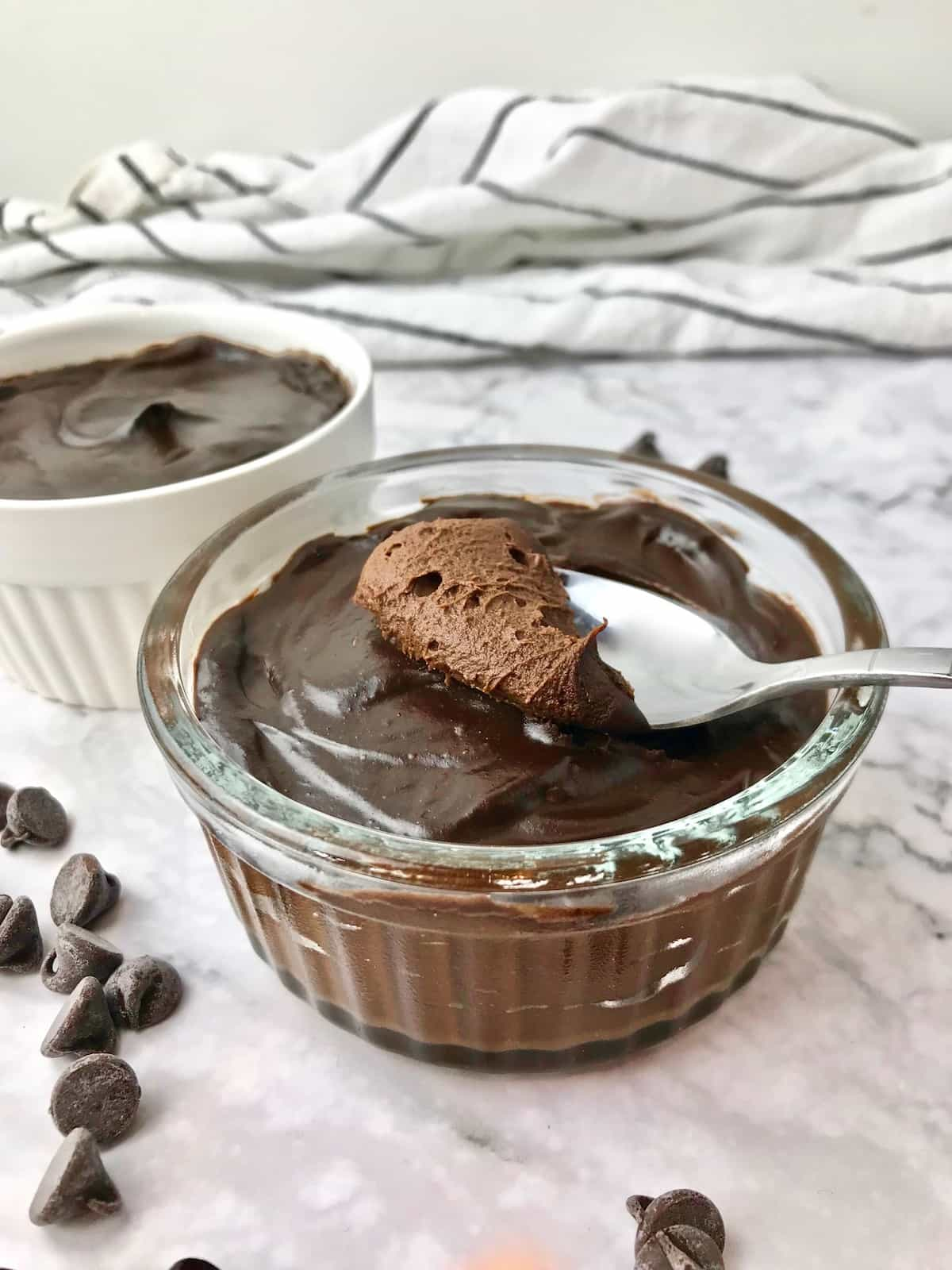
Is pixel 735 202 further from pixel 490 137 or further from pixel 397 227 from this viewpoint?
pixel 397 227

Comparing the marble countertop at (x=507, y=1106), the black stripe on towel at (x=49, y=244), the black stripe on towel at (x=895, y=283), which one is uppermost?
the black stripe on towel at (x=895, y=283)

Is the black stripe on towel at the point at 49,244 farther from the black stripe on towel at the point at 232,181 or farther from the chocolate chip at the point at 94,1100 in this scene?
the chocolate chip at the point at 94,1100

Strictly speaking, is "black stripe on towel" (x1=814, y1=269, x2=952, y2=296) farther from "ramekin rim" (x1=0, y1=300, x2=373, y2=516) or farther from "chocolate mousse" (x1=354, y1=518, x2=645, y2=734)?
"chocolate mousse" (x1=354, y1=518, x2=645, y2=734)

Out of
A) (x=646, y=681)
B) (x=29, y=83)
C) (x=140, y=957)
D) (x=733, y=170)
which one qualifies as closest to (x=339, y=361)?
(x=646, y=681)

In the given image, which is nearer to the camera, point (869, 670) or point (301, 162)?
point (869, 670)

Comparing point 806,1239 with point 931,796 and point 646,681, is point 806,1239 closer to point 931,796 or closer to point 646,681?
point 646,681

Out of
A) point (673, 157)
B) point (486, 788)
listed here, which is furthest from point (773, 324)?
Answer: point (486, 788)

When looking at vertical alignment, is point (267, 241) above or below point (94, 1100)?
above

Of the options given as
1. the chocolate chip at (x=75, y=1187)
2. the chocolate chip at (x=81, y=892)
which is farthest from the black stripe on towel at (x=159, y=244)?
the chocolate chip at (x=75, y=1187)
